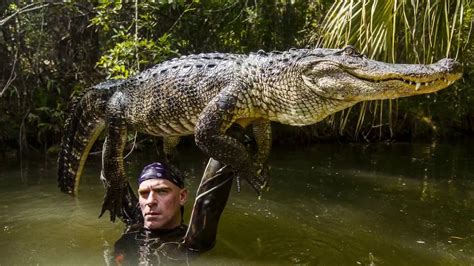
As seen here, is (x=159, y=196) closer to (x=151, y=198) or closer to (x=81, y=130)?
(x=151, y=198)

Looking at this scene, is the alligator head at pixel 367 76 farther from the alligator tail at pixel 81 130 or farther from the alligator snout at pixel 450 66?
the alligator tail at pixel 81 130

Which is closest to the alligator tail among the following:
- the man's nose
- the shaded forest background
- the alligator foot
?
the alligator foot

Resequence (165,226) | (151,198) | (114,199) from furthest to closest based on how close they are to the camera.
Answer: (114,199), (165,226), (151,198)

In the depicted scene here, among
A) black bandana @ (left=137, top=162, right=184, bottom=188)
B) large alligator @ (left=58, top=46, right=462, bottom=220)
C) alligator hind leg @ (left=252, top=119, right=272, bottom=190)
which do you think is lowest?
black bandana @ (left=137, top=162, right=184, bottom=188)

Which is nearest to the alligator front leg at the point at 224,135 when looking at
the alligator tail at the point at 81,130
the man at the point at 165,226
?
the man at the point at 165,226

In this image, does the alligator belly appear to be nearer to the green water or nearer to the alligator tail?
the alligator tail

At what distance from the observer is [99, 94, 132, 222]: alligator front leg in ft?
9.73

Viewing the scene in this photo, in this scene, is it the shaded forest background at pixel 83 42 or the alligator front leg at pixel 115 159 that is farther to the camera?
the shaded forest background at pixel 83 42

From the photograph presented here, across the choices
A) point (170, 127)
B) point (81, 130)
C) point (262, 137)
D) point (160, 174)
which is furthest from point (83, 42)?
point (262, 137)

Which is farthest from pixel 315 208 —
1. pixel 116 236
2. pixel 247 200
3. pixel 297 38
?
pixel 297 38

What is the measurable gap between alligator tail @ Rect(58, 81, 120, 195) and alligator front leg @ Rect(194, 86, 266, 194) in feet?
3.38

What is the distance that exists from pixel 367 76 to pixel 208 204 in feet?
3.83

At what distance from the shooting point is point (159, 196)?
9.80 feet

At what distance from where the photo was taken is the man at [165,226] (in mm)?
2826
